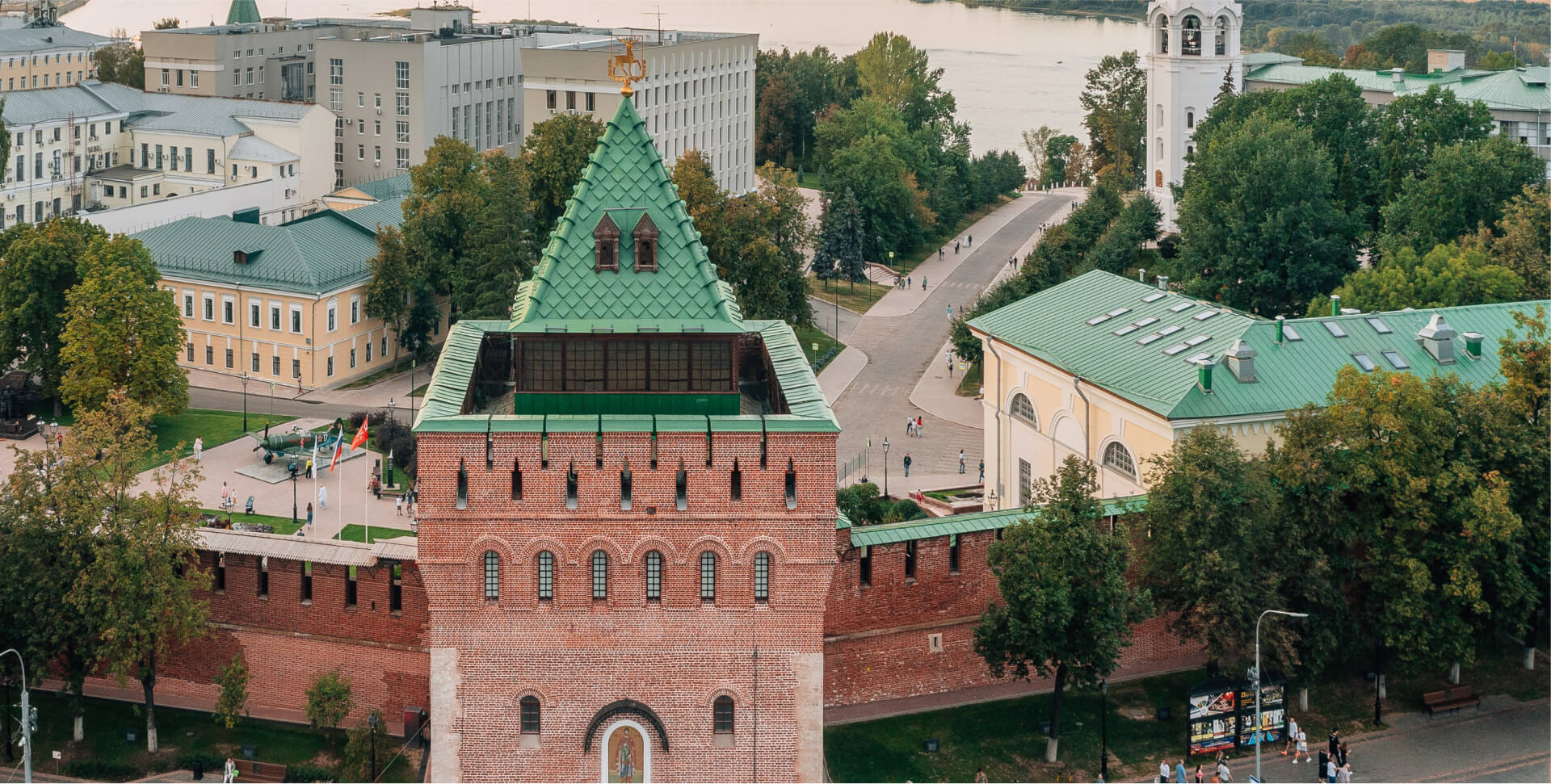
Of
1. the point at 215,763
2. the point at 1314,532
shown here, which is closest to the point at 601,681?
the point at 215,763

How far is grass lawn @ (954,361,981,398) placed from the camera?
89.4 metres

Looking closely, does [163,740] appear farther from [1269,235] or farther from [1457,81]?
[1457,81]

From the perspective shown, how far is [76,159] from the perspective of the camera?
383 ft

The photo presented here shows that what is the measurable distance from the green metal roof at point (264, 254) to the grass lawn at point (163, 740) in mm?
37543

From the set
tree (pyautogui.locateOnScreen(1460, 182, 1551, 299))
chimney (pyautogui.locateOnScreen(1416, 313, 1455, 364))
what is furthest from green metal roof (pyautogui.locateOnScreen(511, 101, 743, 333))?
tree (pyautogui.locateOnScreen(1460, 182, 1551, 299))

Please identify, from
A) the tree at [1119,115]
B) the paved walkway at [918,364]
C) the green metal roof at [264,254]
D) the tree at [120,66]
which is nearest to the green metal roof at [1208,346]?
the paved walkway at [918,364]

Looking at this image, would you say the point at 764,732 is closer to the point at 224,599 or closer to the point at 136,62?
the point at 224,599

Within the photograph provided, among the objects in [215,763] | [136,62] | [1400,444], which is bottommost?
[215,763]

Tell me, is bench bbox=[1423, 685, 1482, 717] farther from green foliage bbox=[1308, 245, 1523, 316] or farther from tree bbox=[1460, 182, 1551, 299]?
tree bbox=[1460, 182, 1551, 299]

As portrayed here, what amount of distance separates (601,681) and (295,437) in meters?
40.2

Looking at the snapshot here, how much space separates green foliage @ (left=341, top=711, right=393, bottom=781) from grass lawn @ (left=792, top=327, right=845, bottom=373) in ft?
152

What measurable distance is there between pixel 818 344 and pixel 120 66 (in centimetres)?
7080

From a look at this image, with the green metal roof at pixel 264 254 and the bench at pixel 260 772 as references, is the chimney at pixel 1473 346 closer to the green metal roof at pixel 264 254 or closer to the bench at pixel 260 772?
the bench at pixel 260 772

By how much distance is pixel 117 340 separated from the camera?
253ft
